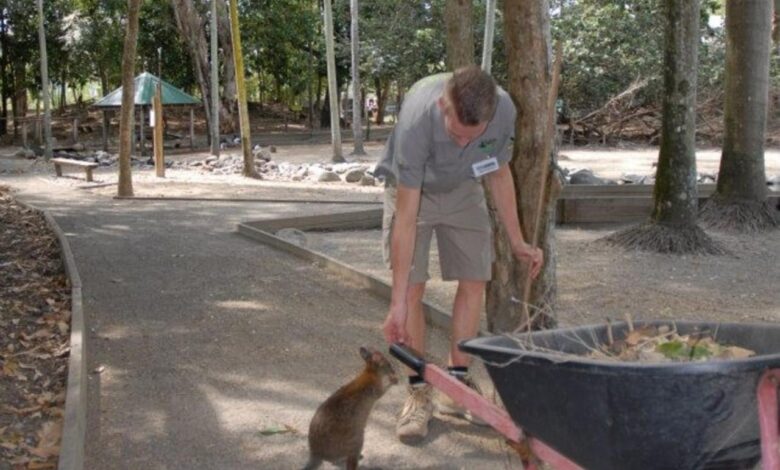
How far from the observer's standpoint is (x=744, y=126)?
439 inches

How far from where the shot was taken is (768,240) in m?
10.5

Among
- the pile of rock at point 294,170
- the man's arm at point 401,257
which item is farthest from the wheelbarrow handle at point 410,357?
the pile of rock at point 294,170

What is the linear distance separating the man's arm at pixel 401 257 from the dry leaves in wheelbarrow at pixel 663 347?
877 mm

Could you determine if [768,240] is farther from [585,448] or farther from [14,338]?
[585,448]

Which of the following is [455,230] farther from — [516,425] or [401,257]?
[516,425]

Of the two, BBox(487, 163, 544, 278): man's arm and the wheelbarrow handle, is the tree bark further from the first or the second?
the wheelbarrow handle

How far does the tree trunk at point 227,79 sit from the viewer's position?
3569cm

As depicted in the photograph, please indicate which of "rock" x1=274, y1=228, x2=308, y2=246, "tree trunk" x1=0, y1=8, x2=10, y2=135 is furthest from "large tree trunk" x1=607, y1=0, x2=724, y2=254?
"tree trunk" x1=0, y1=8, x2=10, y2=135

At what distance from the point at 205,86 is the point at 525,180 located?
99.3 feet

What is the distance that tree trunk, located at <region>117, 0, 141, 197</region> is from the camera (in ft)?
48.0

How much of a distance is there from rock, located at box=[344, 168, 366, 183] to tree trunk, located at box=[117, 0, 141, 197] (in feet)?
15.9

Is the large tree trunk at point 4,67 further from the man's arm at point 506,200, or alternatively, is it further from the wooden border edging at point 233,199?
the man's arm at point 506,200

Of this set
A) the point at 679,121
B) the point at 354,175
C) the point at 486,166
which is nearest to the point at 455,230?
the point at 486,166

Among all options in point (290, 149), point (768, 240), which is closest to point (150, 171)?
point (290, 149)
